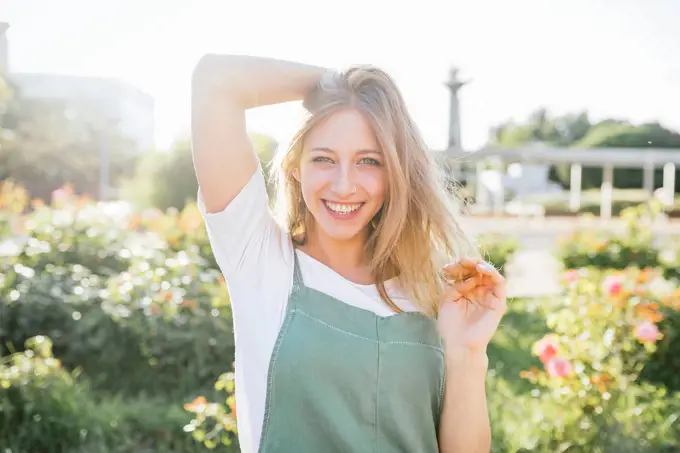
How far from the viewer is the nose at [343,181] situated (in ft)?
4.71

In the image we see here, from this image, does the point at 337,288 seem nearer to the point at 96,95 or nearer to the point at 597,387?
the point at 597,387

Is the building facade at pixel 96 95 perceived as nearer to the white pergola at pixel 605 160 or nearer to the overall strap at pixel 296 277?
the overall strap at pixel 296 277

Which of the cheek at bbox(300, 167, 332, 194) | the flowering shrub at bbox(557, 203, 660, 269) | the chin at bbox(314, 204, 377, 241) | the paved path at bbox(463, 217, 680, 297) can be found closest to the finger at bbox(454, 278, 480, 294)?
the chin at bbox(314, 204, 377, 241)

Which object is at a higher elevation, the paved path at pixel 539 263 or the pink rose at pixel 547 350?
the pink rose at pixel 547 350

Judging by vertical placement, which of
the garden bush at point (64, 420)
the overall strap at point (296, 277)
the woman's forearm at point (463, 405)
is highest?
the overall strap at point (296, 277)

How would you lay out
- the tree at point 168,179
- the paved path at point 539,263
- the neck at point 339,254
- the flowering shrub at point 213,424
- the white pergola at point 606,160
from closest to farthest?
the neck at point 339,254 < the flowering shrub at point 213,424 < the paved path at point 539,263 < the tree at point 168,179 < the white pergola at point 606,160

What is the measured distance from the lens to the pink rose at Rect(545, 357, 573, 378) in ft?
9.62

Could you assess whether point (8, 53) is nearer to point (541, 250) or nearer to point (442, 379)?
point (442, 379)

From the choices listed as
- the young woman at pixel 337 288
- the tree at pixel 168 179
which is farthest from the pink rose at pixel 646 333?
the tree at pixel 168 179

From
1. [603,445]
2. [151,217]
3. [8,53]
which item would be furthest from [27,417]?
[151,217]

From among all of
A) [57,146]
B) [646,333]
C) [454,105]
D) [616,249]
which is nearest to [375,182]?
[646,333]

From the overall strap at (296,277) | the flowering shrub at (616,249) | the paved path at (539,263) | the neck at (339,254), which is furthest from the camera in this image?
the paved path at (539,263)

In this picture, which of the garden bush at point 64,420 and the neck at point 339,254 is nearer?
the neck at point 339,254

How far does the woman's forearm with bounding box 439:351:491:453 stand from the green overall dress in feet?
0.15
